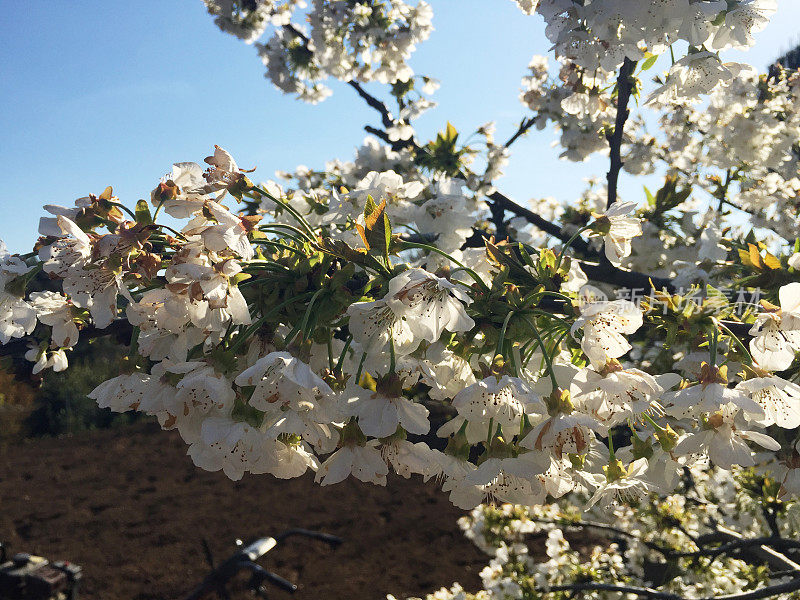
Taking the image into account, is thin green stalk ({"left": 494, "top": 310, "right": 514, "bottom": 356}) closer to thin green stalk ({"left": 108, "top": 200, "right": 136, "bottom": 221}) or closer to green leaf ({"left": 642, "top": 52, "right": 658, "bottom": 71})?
thin green stalk ({"left": 108, "top": 200, "right": 136, "bottom": 221})

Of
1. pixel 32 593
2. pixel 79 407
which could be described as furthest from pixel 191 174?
pixel 79 407

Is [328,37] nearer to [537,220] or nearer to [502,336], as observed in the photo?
[537,220]

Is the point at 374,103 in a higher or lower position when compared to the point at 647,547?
higher

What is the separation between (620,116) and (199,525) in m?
5.53

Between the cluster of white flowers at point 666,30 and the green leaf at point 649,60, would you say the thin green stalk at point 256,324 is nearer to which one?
the cluster of white flowers at point 666,30

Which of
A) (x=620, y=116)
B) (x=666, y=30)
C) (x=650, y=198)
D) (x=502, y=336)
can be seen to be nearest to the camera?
(x=502, y=336)

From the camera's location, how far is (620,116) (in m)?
2.56

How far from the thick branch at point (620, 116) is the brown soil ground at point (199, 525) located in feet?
12.1

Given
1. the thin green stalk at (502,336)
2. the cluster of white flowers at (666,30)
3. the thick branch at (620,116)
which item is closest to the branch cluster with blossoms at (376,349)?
the thin green stalk at (502,336)

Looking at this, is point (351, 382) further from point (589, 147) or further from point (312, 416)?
point (589, 147)

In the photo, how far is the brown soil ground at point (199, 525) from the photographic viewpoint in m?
5.07

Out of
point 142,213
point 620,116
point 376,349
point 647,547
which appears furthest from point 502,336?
point 647,547

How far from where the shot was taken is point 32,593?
11.1 feet

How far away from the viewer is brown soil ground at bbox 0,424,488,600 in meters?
5.07
